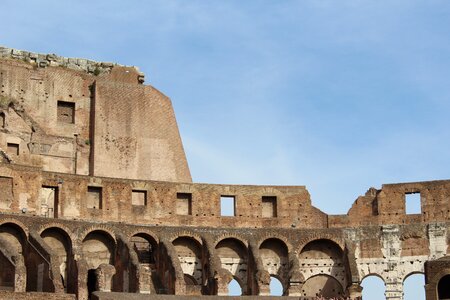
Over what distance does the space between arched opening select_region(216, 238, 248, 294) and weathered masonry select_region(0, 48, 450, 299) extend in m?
0.06

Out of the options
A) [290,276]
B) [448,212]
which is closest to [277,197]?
[290,276]

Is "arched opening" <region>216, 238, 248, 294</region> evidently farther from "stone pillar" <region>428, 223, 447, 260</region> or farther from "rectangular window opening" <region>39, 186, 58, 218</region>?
"stone pillar" <region>428, 223, 447, 260</region>

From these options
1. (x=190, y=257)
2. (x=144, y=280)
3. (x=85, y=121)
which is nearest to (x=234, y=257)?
(x=190, y=257)

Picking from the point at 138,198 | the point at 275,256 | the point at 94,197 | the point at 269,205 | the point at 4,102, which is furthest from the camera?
the point at 4,102

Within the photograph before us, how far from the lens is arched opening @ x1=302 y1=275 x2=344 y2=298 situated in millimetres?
49000

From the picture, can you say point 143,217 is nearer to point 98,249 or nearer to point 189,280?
point 98,249

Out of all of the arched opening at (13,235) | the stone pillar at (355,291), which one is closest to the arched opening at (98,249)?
the arched opening at (13,235)

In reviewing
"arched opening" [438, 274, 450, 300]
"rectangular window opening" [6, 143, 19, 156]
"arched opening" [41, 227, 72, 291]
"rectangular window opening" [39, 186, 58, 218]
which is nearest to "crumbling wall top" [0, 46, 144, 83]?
"rectangular window opening" [6, 143, 19, 156]

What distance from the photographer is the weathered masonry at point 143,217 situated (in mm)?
42469

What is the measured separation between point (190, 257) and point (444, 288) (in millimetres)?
11440

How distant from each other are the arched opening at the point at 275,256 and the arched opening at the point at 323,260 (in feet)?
2.75

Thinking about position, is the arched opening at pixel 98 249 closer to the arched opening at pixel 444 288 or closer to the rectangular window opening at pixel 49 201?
the rectangular window opening at pixel 49 201

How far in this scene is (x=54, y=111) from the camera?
50969 mm

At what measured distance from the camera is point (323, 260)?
4716cm
